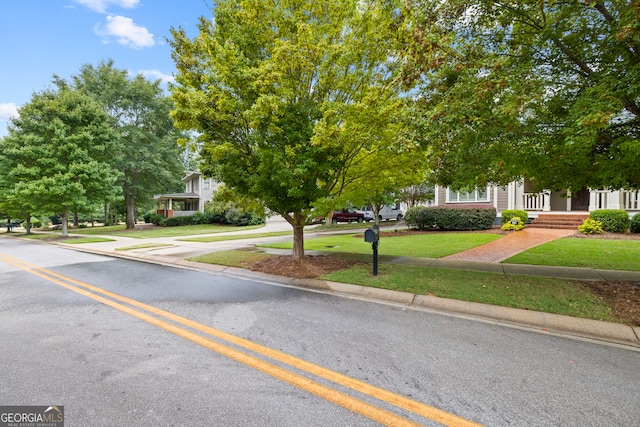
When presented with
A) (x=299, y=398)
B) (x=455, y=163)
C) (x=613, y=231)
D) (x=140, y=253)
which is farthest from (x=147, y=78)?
(x=613, y=231)

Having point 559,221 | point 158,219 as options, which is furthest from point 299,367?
point 158,219

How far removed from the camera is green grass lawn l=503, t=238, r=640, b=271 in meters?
7.25

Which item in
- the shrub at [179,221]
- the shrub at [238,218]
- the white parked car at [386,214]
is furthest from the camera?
the white parked car at [386,214]

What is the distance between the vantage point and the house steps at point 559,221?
15.0m

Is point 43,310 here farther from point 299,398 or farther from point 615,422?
point 615,422

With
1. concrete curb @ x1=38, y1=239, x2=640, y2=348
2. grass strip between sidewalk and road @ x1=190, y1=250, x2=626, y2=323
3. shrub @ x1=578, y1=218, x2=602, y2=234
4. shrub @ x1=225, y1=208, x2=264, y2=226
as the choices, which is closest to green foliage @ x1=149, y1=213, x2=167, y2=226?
shrub @ x1=225, y1=208, x2=264, y2=226

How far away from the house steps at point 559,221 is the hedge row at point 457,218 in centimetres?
214

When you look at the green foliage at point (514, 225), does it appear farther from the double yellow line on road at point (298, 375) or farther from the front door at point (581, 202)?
the double yellow line on road at point (298, 375)

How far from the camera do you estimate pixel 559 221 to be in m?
15.6

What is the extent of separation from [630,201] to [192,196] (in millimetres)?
39490

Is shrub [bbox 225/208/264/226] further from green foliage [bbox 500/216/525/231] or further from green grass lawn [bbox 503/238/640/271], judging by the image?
green grass lawn [bbox 503/238/640/271]

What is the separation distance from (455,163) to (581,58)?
94.9 inches

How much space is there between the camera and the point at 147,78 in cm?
2908

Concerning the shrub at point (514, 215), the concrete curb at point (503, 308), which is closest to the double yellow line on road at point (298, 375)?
the concrete curb at point (503, 308)
